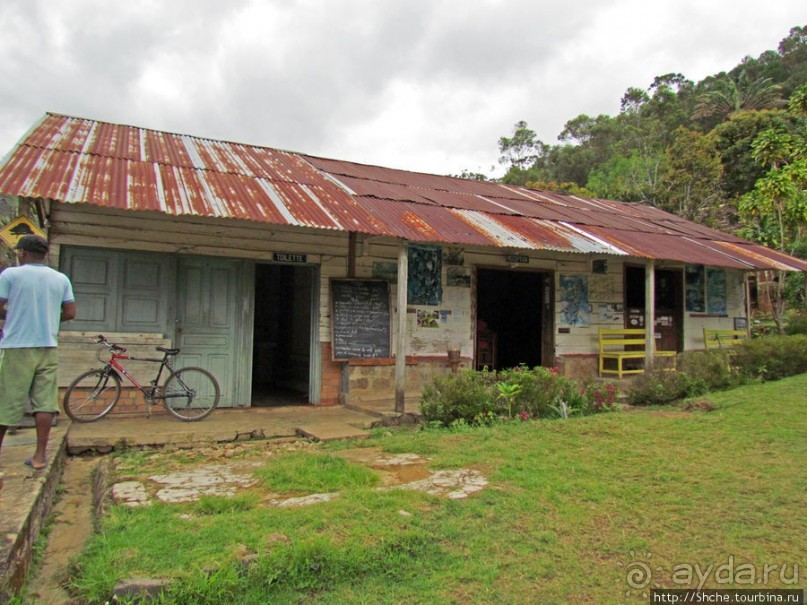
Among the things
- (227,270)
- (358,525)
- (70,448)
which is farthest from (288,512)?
(227,270)

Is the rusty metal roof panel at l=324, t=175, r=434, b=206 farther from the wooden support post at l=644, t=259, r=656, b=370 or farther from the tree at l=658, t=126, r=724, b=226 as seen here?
the tree at l=658, t=126, r=724, b=226

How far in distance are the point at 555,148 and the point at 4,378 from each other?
4822cm

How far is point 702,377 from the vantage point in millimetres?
8742

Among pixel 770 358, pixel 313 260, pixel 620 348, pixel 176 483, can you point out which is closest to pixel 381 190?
pixel 313 260

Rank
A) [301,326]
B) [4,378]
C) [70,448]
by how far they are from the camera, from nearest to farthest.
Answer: [4,378] → [70,448] → [301,326]

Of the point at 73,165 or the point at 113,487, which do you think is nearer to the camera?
the point at 113,487

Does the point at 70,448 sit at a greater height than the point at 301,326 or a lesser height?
lesser

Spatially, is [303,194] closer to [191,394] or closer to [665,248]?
[191,394]

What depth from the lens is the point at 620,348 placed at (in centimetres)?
1159

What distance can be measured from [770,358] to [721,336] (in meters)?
3.98

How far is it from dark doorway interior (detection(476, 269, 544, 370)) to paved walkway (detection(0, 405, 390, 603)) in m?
4.72

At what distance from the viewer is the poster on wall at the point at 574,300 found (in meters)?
11.0

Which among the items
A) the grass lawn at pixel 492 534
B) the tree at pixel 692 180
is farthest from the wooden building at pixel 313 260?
the tree at pixel 692 180

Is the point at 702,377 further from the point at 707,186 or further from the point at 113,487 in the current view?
the point at 707,186
